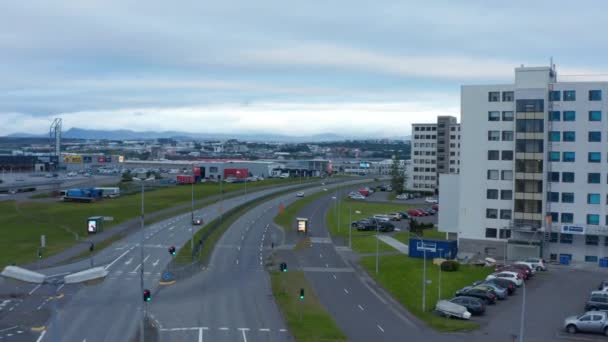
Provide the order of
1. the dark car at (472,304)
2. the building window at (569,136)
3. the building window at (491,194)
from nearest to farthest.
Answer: the dark car at (472,304), the building window at (569,136), the building window at (491,194)

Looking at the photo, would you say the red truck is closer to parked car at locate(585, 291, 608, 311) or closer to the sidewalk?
the sidewalk

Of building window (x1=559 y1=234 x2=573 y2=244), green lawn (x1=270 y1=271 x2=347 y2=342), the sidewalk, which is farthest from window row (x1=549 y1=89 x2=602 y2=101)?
green lawn (x1=270 y1=271 x2=347 y2=342)

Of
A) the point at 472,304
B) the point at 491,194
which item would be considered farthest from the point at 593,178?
→ the point at 472,304

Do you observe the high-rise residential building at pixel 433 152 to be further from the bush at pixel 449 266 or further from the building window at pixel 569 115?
the bush at pixel 449 266

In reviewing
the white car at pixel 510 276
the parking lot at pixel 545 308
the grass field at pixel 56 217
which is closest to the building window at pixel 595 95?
the parking lot at pixel 545 308

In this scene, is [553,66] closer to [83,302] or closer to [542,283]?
[542,283]

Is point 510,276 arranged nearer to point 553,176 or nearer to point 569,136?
point 553,176
